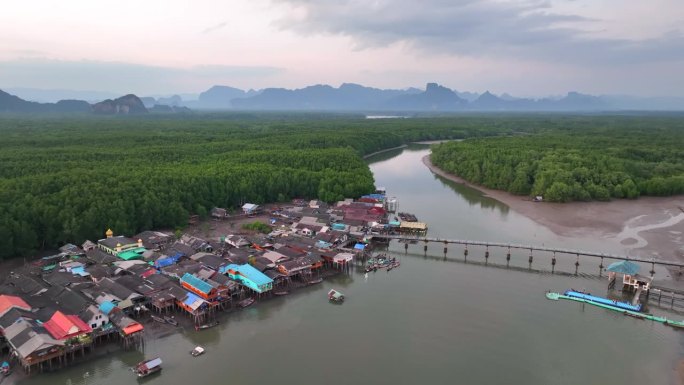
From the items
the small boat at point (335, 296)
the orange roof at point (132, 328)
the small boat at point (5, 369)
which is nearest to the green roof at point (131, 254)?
the orange roof at point (132, 328)

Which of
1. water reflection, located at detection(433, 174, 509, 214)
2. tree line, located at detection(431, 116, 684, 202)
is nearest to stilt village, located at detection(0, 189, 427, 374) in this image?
water reflection, located at detection(433, 174, 509, 214)

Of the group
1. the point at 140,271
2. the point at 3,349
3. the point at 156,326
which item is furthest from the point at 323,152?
the point at 3,349

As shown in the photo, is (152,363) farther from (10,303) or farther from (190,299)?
(10,303)

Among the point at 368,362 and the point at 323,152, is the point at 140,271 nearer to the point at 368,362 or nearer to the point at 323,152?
the point at 368,362

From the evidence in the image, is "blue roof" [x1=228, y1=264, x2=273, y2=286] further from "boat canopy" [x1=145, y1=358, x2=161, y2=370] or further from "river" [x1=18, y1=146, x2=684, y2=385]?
"boat canopy" [x1=145, y1=358, x2=161, y2=370]

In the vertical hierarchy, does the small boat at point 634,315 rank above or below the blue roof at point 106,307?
below

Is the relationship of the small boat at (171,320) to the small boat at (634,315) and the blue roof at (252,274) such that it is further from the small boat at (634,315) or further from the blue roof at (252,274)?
the small boat at (634,315)
